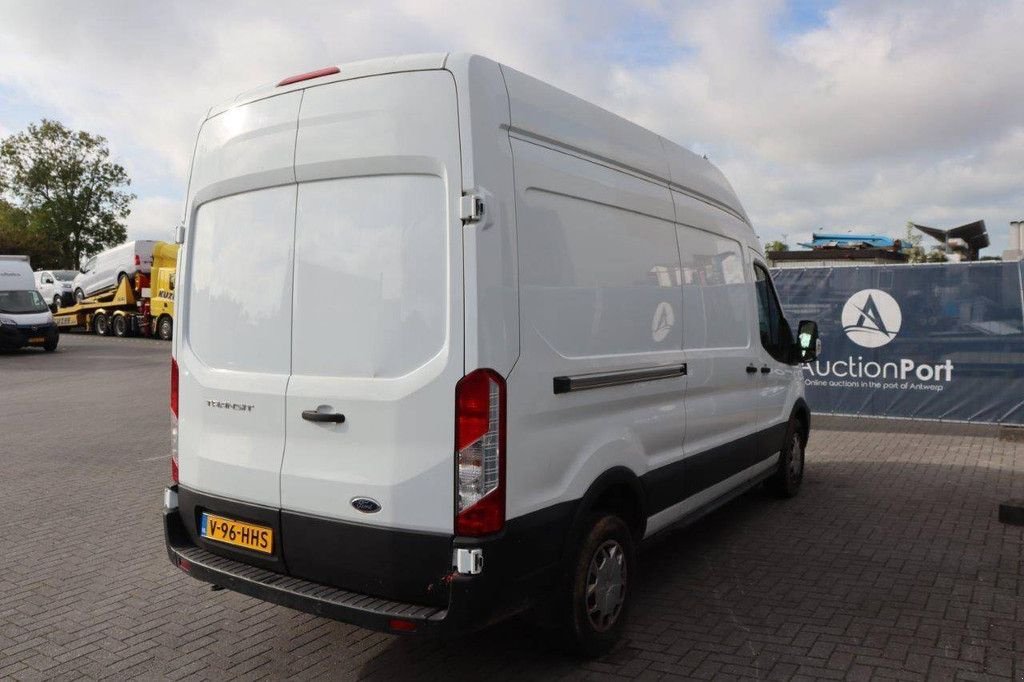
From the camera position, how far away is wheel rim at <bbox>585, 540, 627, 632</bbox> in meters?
3.93

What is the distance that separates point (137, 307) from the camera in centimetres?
2973

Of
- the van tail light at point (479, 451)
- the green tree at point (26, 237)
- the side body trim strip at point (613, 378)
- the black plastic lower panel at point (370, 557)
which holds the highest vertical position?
the green tree at point (26, 237)

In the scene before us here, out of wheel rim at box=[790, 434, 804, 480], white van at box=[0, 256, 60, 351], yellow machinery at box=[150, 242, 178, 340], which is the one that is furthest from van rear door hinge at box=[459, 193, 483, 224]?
yellow machinery at box=[150, 242, 178, 340]

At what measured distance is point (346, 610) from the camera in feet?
11.0

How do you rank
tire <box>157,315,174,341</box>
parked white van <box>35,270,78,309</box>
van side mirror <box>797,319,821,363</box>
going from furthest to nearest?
1. parked white van <box>35,270,78,309</box>
2. tire <box>157,315,174,341</box>
3. van side mirror <box>797,319,821,363</box>

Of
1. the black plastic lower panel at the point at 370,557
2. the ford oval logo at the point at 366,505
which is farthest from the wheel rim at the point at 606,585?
the ford oval logo at the point at 366,505

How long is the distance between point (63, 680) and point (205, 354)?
159 centimetres

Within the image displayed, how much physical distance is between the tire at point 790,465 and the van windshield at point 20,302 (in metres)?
23.4

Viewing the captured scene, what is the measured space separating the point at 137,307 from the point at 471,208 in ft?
96.8

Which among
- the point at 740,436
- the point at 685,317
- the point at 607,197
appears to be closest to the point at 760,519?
the point at 740,436

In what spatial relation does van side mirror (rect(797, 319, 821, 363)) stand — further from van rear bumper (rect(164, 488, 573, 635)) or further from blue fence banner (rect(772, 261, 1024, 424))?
blue fence banner (rect(772, 261, 1024, 424))

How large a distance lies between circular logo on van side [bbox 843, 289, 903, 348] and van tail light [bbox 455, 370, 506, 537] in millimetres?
9757

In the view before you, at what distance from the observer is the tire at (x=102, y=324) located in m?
31.0

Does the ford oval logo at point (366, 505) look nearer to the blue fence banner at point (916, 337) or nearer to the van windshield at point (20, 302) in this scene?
the blue fence banner at point (916, 337)
